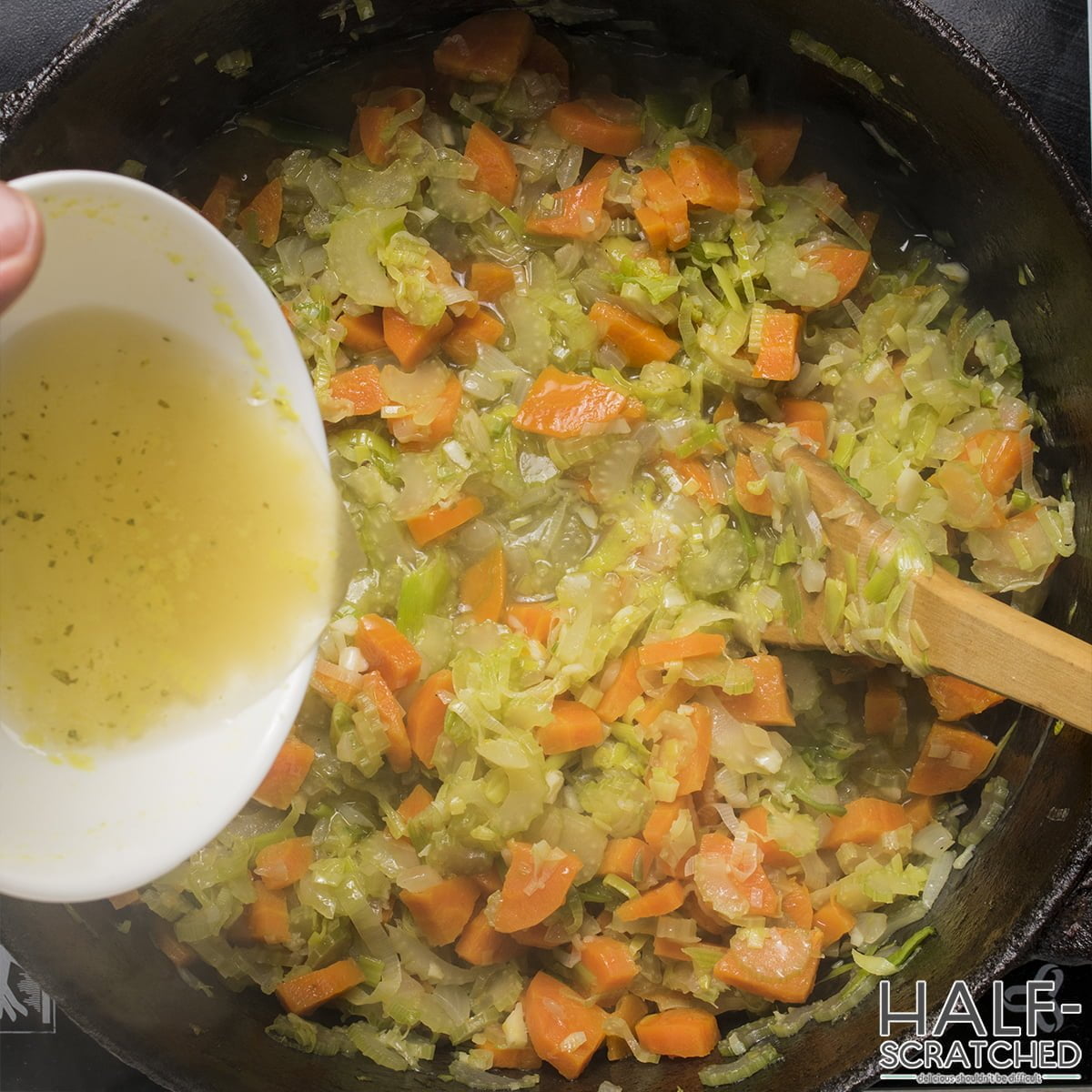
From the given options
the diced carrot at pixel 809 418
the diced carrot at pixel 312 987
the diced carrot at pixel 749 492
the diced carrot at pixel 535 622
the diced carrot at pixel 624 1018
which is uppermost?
the diced carrot at pixel 809 418

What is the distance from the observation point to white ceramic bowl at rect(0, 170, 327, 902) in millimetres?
1904

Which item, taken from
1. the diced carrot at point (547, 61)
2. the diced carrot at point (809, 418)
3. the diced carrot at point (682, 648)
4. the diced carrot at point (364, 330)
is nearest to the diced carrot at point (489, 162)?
the diced carrot at point (547, 61)

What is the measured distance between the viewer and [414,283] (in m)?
2.67

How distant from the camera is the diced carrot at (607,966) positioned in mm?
2666

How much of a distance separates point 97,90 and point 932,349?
2.20m

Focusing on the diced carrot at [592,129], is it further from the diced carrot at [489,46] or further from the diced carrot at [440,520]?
the diced carrot at [440,520]

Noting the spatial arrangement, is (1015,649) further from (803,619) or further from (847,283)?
(847,283)

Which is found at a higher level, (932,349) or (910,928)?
(932,349)

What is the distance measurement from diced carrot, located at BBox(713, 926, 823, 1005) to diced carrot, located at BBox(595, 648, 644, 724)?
2.07 feet

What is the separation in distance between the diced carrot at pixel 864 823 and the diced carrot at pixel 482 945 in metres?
0.89

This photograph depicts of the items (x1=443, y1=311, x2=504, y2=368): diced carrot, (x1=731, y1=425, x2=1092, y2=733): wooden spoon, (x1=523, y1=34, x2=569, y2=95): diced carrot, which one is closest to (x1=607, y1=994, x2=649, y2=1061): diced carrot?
(x1=731, y1=425, x2=1092, y2=733): wooden spoon

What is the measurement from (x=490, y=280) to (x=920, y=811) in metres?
1.87

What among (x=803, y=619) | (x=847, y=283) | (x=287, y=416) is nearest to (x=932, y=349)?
(x=847, y=283)

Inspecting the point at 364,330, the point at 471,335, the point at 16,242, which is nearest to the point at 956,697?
the point at 471,335
